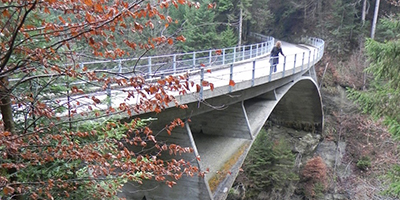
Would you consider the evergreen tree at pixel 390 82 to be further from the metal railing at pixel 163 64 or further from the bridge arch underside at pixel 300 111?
the bridge arch underside at pixel 300 111

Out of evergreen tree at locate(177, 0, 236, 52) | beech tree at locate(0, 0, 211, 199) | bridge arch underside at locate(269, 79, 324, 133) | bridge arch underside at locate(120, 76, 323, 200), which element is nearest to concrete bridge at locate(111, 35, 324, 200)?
bridge arch underside at locate(120, 76, 323, 200)

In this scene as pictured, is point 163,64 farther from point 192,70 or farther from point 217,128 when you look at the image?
point 217,128

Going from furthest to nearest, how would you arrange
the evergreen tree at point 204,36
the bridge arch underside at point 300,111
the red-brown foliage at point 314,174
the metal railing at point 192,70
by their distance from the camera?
the evergreen tree at point 204,36, the bridge arch underside at point 300,111, the red-brown foliage at point 314,174, the metal railing at point 192,70

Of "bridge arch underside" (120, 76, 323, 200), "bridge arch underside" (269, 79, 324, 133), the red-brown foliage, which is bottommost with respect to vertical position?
the red-brown foliage

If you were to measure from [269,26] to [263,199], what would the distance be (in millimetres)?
27132

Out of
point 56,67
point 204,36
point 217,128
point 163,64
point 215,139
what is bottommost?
point 215,139

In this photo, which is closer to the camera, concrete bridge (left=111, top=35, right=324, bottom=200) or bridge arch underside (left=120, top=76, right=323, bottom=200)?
concrete bridge (left=111, top=35, right=324, bottom=200)

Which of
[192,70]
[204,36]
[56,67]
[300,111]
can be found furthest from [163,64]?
[204,36]

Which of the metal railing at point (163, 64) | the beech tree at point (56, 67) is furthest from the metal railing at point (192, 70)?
the beech tree at point (56, 67)

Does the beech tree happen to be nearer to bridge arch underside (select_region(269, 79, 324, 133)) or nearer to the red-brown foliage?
the red-brown foliage

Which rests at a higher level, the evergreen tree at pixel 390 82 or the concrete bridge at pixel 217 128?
the evergreen tree at pixel 390 82

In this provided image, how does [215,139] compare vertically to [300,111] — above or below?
above

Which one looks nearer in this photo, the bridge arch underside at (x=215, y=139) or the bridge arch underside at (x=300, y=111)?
the bridge arch underside at (x=215, y=139)

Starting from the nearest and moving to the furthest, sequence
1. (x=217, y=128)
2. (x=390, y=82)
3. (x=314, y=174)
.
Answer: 1. (x=390, y=82)
2. (x=217, y=128)
3. (x=314, y=174)
